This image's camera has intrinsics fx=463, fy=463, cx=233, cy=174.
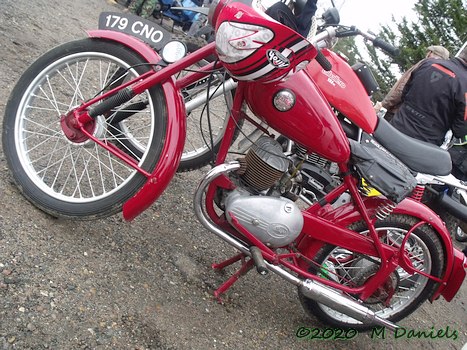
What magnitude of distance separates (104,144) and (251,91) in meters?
0.79

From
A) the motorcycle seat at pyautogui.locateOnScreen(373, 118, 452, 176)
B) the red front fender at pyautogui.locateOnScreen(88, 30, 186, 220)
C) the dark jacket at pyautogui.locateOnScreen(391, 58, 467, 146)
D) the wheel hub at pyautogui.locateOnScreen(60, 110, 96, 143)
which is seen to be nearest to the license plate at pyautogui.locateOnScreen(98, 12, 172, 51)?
the red front fender at pyautogui.locateOnScreen(88, 30, 186, 220)

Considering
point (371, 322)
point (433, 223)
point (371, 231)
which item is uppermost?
point (433, 223)

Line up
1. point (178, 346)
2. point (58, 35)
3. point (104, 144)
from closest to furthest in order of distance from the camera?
point (178, 346), point (104, 144), point (58, 35)

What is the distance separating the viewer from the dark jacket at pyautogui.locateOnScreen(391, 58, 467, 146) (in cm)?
356

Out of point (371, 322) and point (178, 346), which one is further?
point (371, 322)

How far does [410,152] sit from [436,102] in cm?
140

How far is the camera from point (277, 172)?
2305 millimetres

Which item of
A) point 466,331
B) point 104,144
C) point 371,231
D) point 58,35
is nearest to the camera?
point 104,144

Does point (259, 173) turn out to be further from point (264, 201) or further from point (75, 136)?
point (75, 136)

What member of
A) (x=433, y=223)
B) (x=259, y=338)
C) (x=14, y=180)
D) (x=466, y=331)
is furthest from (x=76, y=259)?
(x=466, y=331)

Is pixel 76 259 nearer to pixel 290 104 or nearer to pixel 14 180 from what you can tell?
pixel 14 180

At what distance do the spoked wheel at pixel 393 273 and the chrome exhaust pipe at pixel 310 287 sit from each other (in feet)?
0.60

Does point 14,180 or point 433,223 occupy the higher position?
point 433,223

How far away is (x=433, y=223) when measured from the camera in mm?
2572
